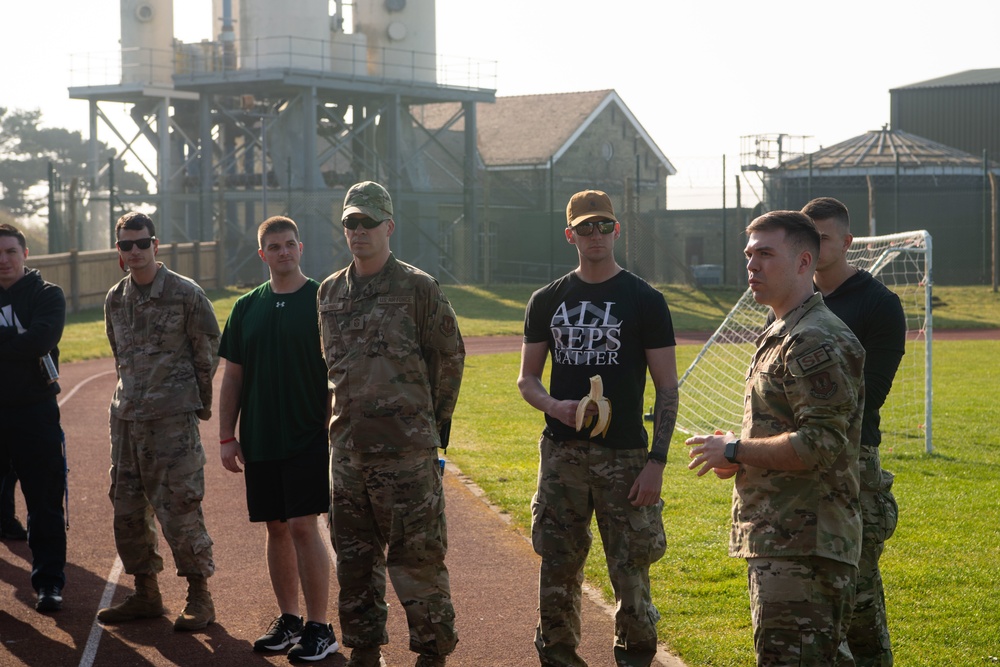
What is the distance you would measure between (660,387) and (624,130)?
50.8 m

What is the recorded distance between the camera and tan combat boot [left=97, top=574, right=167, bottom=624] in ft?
22.6

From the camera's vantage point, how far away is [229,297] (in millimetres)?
31891

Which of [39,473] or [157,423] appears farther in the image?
[39,473]

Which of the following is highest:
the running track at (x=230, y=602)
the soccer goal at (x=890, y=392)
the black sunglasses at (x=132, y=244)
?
Result: the black sunglasses at (x=132, y=244)

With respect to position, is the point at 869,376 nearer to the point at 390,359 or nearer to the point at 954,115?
the point at 390,359

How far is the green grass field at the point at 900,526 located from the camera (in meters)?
6.40

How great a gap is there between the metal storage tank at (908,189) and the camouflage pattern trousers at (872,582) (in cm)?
3230

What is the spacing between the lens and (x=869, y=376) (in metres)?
5.35

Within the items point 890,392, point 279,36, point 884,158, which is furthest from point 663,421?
point 884,158

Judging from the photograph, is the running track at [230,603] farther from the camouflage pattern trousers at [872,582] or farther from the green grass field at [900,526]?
the camouflage pattern trousers at [872,582]

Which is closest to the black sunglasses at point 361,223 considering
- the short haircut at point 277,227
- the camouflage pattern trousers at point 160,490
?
the short haircut at point 277,227

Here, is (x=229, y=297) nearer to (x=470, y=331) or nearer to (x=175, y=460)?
(x=470, y=331)

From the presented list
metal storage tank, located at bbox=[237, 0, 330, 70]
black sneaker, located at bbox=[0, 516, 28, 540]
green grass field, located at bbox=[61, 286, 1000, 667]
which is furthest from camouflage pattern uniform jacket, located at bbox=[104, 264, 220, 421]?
metal storage tank, located at bbox=[237, 0, 330, 70]

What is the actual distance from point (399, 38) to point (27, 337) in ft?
130
